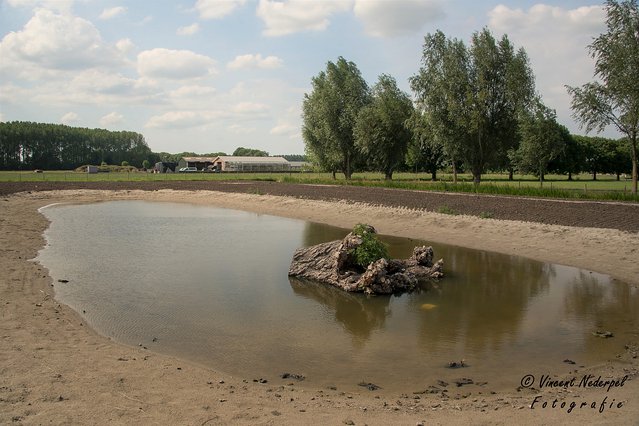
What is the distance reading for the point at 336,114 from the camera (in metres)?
66.9

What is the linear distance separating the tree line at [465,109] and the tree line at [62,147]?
96754 mm

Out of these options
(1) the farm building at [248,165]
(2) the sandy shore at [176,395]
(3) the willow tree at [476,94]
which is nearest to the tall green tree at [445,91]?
(3) the willow tree at [476,94]

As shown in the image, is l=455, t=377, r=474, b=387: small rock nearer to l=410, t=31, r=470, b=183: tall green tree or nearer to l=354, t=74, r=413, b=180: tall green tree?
l=410, t=31, r=470, b=183: tall green tree

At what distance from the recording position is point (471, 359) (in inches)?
383

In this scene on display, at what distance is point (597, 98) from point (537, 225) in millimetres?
15720

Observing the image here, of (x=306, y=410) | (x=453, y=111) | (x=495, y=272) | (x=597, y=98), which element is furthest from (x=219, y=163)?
(x=306, y=410)

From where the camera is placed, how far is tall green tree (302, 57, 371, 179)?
2613 inches

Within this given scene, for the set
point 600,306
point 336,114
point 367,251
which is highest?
point 336,114

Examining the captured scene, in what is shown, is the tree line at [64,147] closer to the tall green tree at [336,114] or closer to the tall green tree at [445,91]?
the tall green tree at [336,114]

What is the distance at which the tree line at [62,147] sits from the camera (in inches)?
5182

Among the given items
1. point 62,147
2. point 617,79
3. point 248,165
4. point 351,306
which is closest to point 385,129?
point 617,79

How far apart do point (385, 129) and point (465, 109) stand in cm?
1832

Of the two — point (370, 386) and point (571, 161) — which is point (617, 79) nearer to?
point (370, 386)

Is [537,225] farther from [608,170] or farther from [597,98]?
[608,170]
